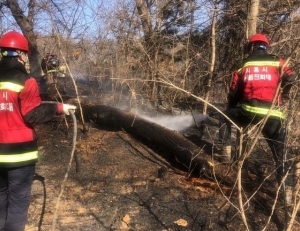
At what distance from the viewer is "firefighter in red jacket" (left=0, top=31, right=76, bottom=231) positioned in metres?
3.11

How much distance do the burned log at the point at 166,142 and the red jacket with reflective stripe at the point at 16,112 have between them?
2.14m

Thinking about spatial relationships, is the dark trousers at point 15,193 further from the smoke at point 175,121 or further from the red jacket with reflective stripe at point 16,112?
the smoke at point 175,121

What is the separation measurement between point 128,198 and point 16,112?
201cm

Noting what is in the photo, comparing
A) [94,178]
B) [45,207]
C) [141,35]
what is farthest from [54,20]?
[45,207]

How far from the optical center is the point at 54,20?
6.73 meters

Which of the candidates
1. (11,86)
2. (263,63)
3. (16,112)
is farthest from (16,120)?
(263,63)

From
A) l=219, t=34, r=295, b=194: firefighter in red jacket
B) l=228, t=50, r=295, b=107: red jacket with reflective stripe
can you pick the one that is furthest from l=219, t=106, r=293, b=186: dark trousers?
l=228, t=50, r=295, b=107: red jacket with reflective stripe

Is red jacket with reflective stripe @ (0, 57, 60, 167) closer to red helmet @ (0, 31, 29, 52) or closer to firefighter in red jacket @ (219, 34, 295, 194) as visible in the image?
red helmet @ (0, 31, 29, 52)

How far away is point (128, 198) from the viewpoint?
451cm

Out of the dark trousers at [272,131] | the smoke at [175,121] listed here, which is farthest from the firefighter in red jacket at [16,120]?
the smoke at [175,121]

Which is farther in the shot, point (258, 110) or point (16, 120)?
point (258, 110)

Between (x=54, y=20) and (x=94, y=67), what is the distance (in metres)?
2.17

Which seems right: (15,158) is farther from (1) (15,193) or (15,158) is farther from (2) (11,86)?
(2) (11,86)

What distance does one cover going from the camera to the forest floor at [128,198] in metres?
3.93
